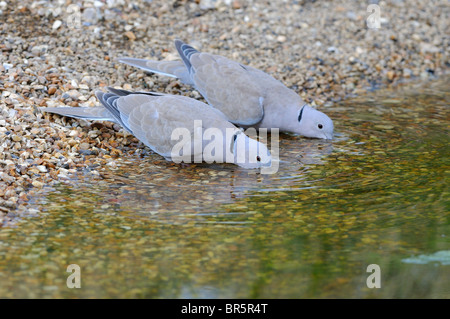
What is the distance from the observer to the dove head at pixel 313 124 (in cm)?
618

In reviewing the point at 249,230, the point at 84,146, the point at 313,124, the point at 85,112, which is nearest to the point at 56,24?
the point at 85,112

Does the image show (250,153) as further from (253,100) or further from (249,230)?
(249,230)

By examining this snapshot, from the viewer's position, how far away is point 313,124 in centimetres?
625

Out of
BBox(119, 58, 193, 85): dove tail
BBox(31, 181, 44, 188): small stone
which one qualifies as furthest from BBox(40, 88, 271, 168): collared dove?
BBox(31, 181, 44, 188): small stone

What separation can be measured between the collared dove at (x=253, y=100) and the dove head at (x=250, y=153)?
89 centimetres

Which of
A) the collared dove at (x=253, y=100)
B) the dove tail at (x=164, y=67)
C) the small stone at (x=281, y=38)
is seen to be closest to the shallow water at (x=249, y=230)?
the collared dove at (x=253, y=100)

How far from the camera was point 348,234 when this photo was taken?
4219mm

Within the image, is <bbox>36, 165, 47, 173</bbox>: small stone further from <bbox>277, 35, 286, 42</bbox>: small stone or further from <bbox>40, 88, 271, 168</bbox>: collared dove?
<bbox>277, 35, 286, 42</bbox>: small stone

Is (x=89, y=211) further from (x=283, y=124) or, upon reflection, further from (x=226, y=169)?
(x=283, y=124)

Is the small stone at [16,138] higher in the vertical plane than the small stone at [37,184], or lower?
higher

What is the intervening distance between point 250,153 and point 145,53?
8.68 feet

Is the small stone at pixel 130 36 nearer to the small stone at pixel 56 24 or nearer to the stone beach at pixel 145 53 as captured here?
the stone beach at pixel 145 53

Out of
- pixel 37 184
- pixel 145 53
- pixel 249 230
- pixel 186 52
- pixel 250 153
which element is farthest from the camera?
pixel 145 53
